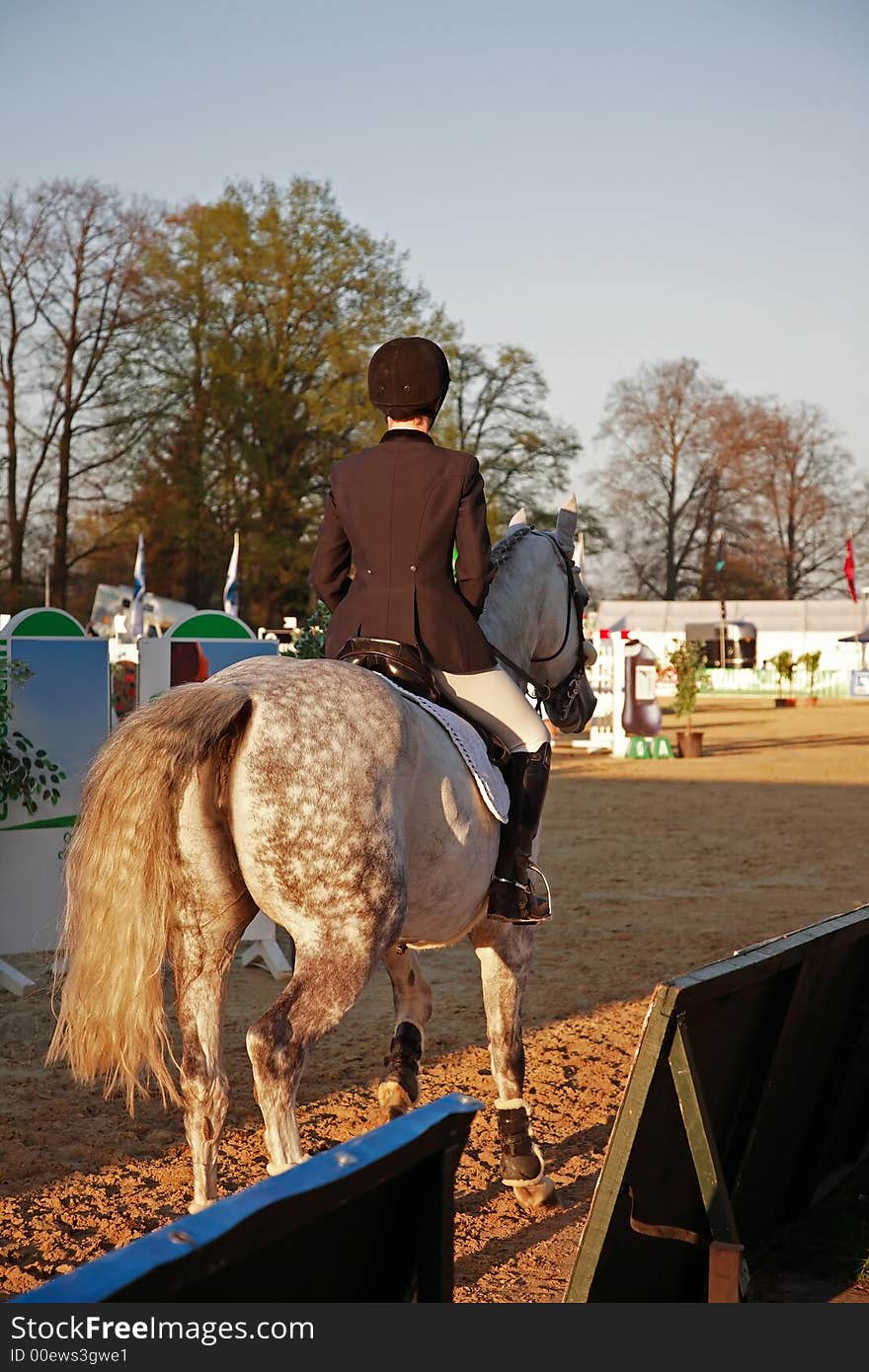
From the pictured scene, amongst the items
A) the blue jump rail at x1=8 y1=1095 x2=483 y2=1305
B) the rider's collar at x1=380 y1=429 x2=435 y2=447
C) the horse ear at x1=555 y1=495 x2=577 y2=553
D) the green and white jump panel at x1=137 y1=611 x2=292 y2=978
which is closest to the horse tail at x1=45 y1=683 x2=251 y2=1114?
the rider's collar at x1=380 y1=429 x2=435 y2=447

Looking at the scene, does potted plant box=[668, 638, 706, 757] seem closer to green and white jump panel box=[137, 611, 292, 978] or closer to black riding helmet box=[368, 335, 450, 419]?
green and white jump panel box=[137, 611, 292, 978]

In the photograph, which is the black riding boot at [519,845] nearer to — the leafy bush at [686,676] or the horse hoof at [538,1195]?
the horse hoof at [538,1195]

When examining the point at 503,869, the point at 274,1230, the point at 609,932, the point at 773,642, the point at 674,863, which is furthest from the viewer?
the point at 773,642

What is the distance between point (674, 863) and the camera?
36.4 ft

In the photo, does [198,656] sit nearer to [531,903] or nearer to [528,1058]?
[528,1058]

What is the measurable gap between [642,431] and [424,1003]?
185 feet

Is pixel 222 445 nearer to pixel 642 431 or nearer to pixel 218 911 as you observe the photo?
pixel 642 431

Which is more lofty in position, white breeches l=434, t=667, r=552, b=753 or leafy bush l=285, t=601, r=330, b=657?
leafy bush l=285, t=601, r=330, b=657

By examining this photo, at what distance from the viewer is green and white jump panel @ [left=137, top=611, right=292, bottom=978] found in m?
7.42

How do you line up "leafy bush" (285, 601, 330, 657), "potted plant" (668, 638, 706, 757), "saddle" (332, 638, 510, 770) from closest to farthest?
"saddle" (332, 638, 510, 770), "leafy bush" (285, 601, 330, 657), "potted plant" (668, 638, 706, 757)

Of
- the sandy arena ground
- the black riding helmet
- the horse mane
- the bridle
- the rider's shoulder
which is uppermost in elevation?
the black riding helmet

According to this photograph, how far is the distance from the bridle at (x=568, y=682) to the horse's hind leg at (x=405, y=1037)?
1.03 meters

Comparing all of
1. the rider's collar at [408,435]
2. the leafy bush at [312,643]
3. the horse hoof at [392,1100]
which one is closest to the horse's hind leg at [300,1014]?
the horse hoof at [392,1100]

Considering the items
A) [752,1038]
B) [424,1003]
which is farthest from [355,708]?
[424,1003]
